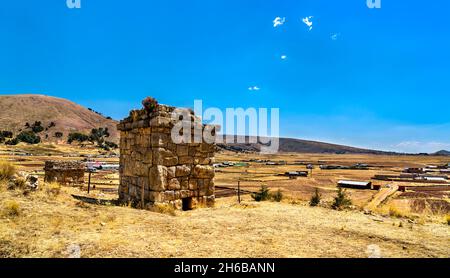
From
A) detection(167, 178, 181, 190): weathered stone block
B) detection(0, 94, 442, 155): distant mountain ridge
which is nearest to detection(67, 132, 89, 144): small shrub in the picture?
detection(0, 94, 442, 155): distant mountain ridge

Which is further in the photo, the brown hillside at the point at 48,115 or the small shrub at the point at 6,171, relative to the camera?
the brown hillside at the point at 48,115

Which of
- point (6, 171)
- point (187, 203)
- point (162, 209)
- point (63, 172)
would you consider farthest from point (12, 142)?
point (162, 209)

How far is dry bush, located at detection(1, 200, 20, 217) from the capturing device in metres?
6.05

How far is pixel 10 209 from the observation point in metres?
6.18

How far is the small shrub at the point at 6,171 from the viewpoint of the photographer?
27.8ft

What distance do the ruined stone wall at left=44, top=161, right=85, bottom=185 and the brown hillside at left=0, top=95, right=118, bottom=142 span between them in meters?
80.0

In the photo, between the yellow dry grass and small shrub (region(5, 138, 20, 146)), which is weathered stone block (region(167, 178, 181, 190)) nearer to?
the yellow dry grass

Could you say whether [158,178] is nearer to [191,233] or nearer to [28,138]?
[191,233]

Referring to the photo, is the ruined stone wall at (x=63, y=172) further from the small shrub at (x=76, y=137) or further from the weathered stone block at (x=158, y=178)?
the small shrub at (x=76, y=137)

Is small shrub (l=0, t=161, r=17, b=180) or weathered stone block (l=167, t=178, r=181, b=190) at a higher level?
small shrub (l=0, t=161, r=17, b=180)

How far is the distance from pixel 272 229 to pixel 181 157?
3.82 m

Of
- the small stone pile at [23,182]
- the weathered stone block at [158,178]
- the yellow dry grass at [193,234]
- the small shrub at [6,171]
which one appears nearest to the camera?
the yellow dry grass at [193,234]

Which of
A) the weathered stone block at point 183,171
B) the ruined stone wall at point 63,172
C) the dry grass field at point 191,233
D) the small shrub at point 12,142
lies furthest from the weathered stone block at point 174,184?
the small shrub at point 12,142

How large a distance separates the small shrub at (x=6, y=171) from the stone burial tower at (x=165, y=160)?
314 cm
